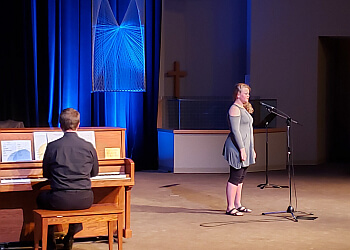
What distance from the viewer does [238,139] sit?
632 cm

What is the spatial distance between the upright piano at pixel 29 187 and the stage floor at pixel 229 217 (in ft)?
1.26

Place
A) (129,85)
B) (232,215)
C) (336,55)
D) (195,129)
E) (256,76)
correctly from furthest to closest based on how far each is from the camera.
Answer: (336,55)
(256,76)
(195,129)
(129,85)
(232,215)

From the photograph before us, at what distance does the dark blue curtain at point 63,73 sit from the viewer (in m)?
8.85

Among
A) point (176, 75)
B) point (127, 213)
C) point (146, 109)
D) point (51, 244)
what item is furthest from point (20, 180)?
point (176, 75)

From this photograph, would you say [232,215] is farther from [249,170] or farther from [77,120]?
A: [249,170]

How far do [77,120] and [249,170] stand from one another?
6.02m

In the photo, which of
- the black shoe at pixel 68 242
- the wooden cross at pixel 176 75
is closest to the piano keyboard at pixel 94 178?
the black shoe at pixel 68 242

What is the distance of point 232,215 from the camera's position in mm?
6570

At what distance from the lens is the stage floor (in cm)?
533

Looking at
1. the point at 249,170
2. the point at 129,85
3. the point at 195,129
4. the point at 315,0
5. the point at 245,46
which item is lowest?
the point at 249,170

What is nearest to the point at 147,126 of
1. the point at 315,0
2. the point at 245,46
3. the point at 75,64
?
the point at 75,64

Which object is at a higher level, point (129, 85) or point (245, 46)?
point (245, 46)

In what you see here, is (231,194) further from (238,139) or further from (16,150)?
(16,150)

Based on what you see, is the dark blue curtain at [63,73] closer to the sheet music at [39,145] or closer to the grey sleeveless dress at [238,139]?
the grey sleeveless dress at [238,139]
